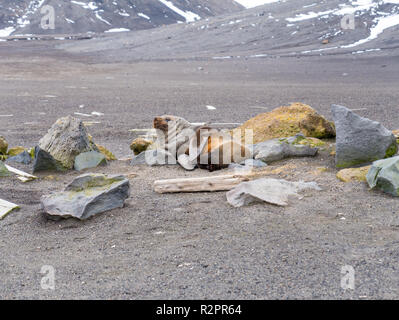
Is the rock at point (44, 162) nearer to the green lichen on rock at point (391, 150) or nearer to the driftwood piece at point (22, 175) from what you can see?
the driftwood piece at point (22, 175)

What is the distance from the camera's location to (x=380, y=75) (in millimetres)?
19703

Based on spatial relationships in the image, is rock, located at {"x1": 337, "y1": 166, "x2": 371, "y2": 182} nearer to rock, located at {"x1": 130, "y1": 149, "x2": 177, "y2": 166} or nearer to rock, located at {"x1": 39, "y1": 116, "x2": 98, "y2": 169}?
rock, located at {"x1": 130, "y1": 149, "x2": 177, "y2": 166}

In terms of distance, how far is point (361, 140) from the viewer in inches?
205

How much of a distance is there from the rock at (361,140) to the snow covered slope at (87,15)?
6783 centimetres

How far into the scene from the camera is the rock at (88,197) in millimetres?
4285

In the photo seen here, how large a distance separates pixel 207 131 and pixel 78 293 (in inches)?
136

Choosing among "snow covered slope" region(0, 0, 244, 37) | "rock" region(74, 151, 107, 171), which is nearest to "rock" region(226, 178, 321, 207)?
"rock" region(74, 151, 107, 171)

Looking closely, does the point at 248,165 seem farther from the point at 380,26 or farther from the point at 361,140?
the point at 380,26

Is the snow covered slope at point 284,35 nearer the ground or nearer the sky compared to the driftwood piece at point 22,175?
nearer the sky

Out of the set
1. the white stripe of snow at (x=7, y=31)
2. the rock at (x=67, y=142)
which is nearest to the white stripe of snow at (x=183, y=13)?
the white stripe of snow at (x=7, y=31)

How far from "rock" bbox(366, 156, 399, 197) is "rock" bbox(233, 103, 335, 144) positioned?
6.73 feet

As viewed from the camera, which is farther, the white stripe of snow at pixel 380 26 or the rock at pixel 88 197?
the white stripe of snow at pixel 380 26

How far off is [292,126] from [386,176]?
2.39 m
